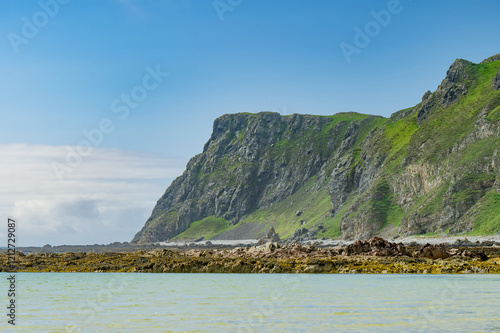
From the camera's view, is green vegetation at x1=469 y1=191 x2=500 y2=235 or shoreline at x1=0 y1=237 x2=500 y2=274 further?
green vegetation at x1=469 y1=191 x2=500 y2=235

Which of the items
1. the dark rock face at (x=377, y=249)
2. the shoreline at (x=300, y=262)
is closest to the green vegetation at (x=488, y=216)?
the dark rock face at (x=377, y=249)

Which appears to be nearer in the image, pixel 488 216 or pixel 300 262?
pixel 300 262
